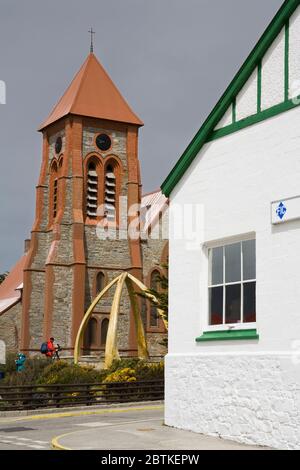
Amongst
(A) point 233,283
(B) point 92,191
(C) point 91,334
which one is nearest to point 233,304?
(A) point 233,283

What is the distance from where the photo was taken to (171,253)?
1788cm

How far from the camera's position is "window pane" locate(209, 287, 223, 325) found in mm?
16438

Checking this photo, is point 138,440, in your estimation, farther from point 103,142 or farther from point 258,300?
point 103,142

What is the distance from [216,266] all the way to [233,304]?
101cm

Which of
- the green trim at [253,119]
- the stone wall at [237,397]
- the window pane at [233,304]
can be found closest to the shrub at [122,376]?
the stone wall at [237,397]

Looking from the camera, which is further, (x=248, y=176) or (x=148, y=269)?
(x=148, y=269)

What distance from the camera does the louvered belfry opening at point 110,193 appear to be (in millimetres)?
60344

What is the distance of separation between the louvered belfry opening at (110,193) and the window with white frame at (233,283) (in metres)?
43.7

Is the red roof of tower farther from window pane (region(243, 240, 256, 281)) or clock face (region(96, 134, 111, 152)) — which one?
window pane (region(243, 240, 256, 281))

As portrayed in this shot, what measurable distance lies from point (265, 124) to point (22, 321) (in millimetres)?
46971

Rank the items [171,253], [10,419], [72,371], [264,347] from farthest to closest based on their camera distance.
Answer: [72,371] < [10,419] < [171,253] < [264,347]

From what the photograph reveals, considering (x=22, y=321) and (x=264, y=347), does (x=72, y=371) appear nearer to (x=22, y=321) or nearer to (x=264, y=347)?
(x=264, y=347)

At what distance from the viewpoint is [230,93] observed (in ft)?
54.0
